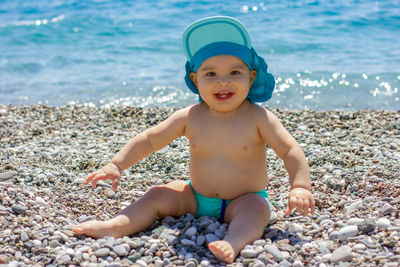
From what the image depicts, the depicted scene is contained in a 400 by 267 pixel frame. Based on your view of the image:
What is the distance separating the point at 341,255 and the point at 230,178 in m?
0.94

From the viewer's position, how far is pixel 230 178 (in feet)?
11.1

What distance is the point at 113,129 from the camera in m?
6.55

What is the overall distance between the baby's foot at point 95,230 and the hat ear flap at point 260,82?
133 centimetres

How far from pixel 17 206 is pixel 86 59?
9131 mm

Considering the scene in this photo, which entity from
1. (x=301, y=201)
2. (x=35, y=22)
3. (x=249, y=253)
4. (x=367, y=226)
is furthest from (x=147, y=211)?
(x=35, y=22)

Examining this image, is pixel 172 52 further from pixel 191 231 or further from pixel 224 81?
pixel 191 231

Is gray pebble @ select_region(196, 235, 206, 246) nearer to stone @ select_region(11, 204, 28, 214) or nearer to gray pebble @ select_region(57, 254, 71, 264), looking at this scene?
gray pebble @ select_region(57, 254, 71, 264)

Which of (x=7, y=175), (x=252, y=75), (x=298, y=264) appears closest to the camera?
(x=298, y=264)

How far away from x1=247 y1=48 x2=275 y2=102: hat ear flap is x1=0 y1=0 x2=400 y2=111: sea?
15.8 feet

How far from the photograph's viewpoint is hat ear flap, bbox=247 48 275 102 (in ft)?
11.2

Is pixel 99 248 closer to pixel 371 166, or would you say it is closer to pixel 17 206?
pixel 17 206

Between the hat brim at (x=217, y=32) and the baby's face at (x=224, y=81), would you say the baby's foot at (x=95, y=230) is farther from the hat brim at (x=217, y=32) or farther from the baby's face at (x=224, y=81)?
the hat brim at (x=217, y=32)

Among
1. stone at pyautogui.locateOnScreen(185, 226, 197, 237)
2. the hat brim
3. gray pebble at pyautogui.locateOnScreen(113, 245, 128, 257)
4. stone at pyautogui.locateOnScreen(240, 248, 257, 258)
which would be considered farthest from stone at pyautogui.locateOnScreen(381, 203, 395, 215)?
gray pebble at pyautogui.locateOnScreen(113, 245, 128, 257)

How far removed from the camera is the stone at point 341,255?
270 centimetres
